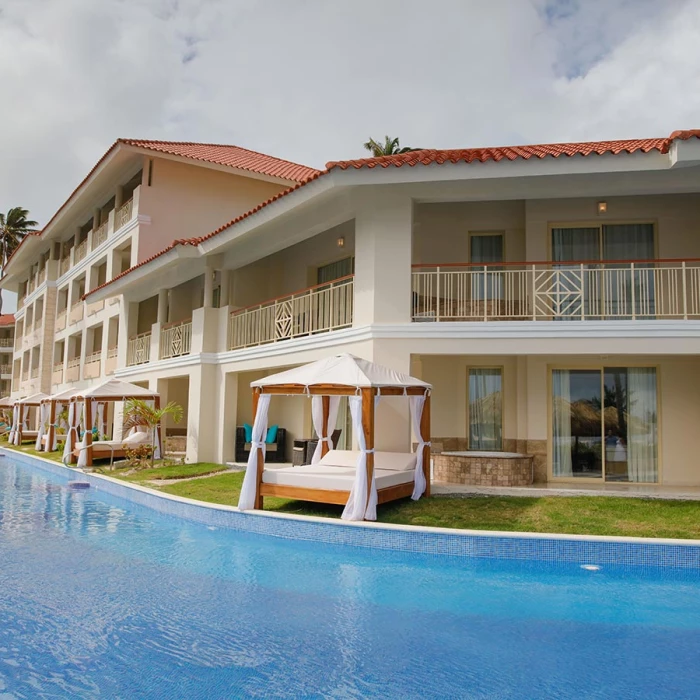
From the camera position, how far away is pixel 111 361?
26.2 m

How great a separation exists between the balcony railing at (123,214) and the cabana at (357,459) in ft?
53.5


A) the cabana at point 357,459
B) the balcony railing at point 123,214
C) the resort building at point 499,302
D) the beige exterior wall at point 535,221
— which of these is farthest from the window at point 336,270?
the balcony railing at point 123,214

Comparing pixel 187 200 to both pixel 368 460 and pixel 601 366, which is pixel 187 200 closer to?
pixel 601 366

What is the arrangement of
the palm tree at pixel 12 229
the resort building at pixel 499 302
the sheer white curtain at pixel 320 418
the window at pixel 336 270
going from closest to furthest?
the resort building at pixel 499 302 → the sheer white curtain at pixel 320 418 → the window at pixel 336 270 → the palm tree at pixel 12 229

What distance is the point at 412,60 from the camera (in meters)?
16.8

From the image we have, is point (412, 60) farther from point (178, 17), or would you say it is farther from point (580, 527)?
point (580, 527)

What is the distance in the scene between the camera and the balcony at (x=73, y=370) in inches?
1222

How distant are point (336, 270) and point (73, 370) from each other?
1911cm

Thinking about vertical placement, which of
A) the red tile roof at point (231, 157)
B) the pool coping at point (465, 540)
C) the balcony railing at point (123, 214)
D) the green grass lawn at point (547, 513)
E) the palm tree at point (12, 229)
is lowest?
the pool coping at point (465, 540)

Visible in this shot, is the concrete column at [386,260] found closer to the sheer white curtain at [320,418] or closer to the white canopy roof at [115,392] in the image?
the sheer white curtain at [320,418]

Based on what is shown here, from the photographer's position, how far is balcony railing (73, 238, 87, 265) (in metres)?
31.7

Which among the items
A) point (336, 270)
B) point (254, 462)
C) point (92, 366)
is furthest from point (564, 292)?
point (92, 366)

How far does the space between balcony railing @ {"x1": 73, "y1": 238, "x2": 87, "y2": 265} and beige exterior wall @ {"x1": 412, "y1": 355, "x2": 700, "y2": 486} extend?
22406 mm

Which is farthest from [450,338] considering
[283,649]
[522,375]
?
[283,649]
